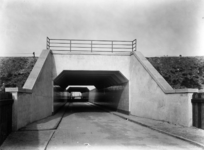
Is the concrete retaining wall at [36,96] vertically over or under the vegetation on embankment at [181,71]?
under

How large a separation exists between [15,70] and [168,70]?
20140 millimetres

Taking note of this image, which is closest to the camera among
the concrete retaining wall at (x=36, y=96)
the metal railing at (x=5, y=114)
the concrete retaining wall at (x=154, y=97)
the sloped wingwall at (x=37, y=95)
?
the metal railing at (x=5, y=114)

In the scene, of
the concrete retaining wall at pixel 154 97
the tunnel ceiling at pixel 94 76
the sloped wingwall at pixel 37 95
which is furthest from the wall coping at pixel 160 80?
the sloped wingwall at pixel 37 95

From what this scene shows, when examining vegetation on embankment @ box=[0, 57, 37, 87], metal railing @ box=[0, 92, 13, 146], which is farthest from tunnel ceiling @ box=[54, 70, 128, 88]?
metal railing @ box=[0, 92, 13, 146]

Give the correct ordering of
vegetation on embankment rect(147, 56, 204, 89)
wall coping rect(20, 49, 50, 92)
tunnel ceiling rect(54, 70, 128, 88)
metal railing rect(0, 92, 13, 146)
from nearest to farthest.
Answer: metal railing rect(0, 92, 13, 146) < wall coping rect(20, 49, 50, 92) < tunnel ceiling rect(54, 70, 128, 88) < vegetation on embankment rect(147, 56, 204, 89)

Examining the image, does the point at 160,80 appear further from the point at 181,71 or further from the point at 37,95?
the point at 181,71

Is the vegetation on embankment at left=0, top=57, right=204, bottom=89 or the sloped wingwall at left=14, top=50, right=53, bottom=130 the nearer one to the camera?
the sloped wingwall at left=14, top=50, right=53, bottom=130

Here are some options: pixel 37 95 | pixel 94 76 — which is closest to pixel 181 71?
pixel 94 76

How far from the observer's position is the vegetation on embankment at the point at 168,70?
2786cm

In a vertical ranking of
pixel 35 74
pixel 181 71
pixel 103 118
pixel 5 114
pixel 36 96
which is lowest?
pixel 103 118

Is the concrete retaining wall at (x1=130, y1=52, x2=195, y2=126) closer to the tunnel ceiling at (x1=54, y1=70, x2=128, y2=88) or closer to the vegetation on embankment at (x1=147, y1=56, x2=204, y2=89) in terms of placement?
the tunnel ceiling at (x1=54, y1=70, x2=128, y2=88)

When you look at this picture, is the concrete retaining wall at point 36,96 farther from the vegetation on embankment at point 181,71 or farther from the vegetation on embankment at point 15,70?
the vegetation on embankment at point 181,71

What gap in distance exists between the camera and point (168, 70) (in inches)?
1152

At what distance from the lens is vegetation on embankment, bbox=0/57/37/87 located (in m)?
27.3
